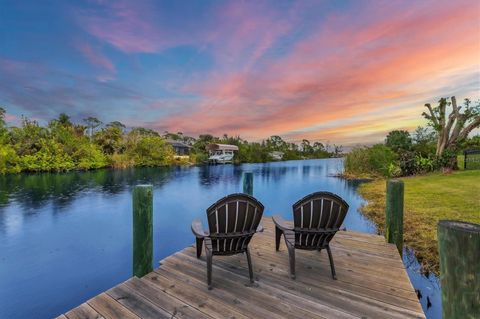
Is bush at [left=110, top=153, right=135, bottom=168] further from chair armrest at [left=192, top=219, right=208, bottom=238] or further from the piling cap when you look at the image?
the piling cap

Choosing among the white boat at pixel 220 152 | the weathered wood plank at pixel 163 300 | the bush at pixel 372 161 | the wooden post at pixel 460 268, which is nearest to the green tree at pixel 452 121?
the bush at pixel 372 161

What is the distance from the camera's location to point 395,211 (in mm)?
3371

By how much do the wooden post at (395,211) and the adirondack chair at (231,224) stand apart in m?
2.29

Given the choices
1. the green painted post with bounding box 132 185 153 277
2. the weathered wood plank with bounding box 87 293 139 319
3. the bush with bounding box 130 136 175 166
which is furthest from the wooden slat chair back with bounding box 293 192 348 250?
the bush with bounding box 130 136 175 166

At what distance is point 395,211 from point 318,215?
1.75 meters

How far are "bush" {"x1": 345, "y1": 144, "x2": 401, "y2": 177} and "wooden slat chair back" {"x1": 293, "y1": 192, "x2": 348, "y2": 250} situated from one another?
16.6 metres

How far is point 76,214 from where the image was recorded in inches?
313

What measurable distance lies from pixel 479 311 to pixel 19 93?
27.2 metres

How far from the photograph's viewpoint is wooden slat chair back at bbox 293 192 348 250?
2.46 m

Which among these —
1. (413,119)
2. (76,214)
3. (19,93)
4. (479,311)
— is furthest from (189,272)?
(19,93)

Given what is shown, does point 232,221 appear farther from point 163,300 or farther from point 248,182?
point 248,182

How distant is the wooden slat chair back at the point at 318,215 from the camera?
2.46 metres

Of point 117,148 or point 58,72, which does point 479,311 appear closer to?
point 58,72

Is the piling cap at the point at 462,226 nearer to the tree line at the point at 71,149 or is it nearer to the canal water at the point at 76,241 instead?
the canal water at the point at 76,241
